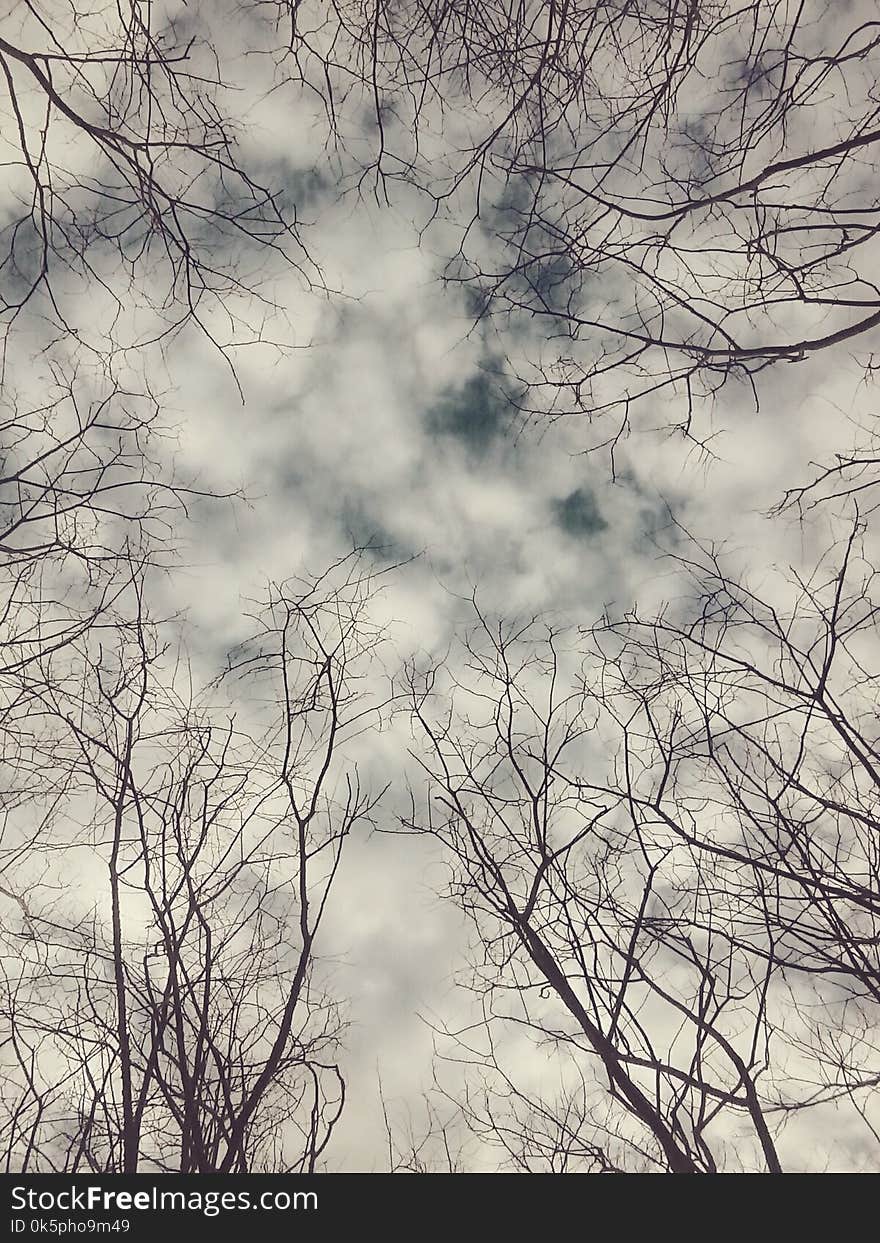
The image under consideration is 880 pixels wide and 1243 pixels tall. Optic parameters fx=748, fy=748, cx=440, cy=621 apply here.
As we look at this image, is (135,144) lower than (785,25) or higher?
lower

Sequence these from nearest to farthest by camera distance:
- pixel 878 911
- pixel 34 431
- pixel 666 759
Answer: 1. pixel 878 911
2. pixel 34 431
3. pixel 666 759

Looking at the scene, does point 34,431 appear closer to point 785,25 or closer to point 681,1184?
point 785,25

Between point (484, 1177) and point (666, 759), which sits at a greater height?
point (666, 759)

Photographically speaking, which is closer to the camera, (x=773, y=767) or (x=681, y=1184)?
(x=681, y=1184)

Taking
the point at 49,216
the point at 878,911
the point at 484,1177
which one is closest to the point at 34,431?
the point at 49,216

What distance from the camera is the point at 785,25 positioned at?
238cm

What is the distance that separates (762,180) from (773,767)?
2191 mm

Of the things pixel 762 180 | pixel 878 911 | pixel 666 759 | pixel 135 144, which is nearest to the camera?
pixel 135 144

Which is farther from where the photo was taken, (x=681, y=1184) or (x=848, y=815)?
(x=848, y=815)

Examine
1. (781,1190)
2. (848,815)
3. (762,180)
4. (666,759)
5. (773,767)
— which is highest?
(762,180)

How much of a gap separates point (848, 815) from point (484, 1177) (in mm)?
1880

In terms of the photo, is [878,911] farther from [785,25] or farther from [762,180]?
[785,25]

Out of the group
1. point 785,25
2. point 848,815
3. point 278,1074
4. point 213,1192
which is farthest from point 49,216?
point 848,815

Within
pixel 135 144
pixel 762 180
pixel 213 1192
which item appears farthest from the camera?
pixel 762 180
